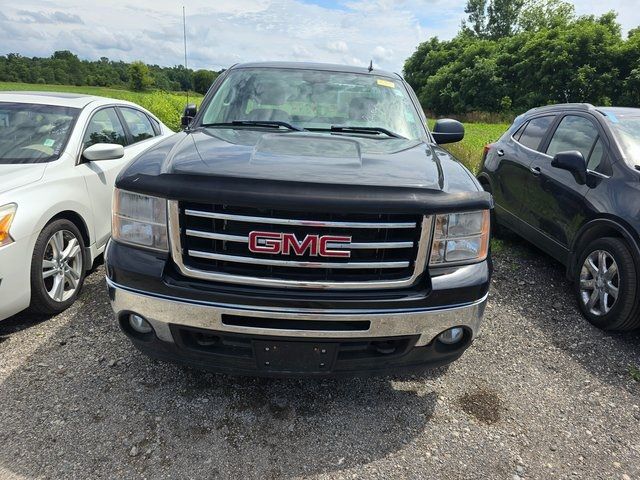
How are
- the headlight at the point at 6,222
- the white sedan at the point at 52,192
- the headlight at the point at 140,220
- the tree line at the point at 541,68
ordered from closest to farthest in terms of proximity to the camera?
the headlight at the point at 140,220 < the headlight at the point at 6,222 < the white sedan at the point at 52,192 < the tree line at the point at 541,68

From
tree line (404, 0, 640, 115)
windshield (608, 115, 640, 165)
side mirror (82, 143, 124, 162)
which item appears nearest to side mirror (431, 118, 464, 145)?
windshield (608, 115, 640, 165)

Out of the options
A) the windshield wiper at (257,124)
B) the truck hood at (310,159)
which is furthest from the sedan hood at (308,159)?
the windshield wiper at (257,124)

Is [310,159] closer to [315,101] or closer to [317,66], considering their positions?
[315,101]

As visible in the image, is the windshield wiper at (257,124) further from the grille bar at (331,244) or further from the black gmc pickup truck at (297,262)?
the grille bar at (331,244)

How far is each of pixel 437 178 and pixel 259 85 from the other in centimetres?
194

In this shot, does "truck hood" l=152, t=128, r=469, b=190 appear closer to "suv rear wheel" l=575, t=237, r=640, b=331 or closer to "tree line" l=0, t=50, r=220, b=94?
"suv rear wheel" l=575, t=237, r=640, b=331

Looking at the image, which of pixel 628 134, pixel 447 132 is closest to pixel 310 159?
pixel 447 132

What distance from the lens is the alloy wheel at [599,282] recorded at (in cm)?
379

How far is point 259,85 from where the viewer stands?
12.4 ft

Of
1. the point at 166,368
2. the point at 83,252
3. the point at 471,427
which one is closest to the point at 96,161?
the point at 83,252

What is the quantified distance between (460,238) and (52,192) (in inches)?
118

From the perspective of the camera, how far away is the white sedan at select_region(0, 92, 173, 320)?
3262 mm

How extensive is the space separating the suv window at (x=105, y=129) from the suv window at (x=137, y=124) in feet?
0.68

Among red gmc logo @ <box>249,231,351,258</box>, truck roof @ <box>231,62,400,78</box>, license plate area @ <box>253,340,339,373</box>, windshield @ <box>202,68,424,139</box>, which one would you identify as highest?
truck roof @ <box>231,62,400,78</box>
